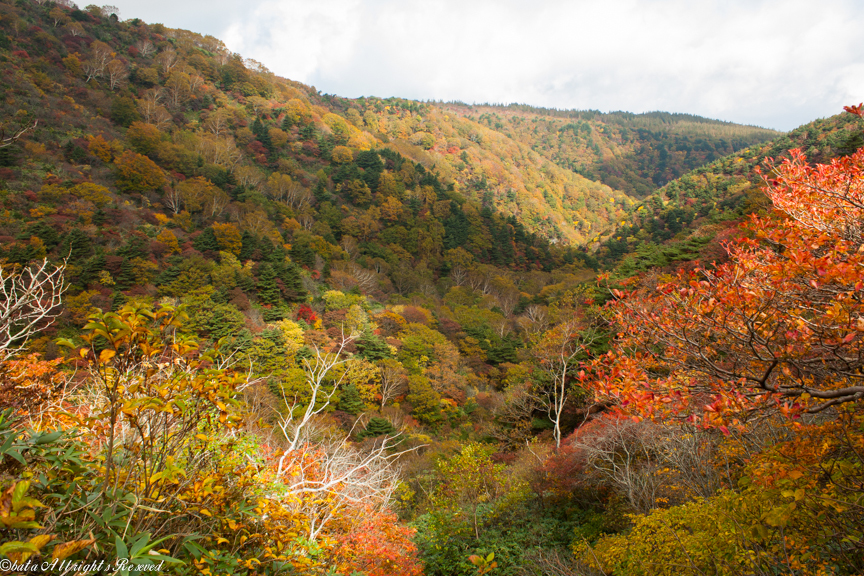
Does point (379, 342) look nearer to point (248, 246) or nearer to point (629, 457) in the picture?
point (248, 246)

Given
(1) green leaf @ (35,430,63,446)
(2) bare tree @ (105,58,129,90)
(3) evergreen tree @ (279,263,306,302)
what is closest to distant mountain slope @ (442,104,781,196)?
(3) evergreen tree @ (279,263,306,302)

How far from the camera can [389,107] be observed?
103312 millimetres

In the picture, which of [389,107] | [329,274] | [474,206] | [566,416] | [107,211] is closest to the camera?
[566,416]

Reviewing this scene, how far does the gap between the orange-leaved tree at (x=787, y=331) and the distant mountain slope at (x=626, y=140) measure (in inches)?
4684

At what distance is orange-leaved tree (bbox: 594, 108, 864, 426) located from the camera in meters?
2.64

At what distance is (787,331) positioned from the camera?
2.88 meters

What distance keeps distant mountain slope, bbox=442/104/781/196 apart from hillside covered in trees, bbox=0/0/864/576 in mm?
31261

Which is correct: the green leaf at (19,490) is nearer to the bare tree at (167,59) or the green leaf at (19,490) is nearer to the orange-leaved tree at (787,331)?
the orange-leaved tree at (787,331)

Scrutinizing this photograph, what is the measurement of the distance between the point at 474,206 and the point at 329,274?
35.0m

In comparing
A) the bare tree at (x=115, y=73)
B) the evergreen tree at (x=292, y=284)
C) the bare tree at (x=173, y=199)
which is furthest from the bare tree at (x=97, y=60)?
the evergreen tree at (x=292, y=284)

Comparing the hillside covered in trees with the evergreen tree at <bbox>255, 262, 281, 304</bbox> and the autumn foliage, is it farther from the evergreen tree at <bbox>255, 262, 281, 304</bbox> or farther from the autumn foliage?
the evergreen tree at <bbox>255, 262, 281, 304</bbox>

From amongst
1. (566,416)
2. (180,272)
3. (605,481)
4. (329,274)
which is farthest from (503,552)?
(329,274)

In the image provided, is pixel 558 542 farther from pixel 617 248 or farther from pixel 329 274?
pixel 617 248

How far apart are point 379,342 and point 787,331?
2519 cm
